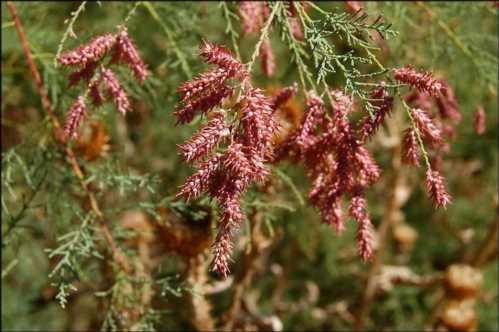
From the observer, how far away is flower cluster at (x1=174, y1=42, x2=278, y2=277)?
3.05ft

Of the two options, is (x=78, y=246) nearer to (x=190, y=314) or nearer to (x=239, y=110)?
(x=190, y=314)

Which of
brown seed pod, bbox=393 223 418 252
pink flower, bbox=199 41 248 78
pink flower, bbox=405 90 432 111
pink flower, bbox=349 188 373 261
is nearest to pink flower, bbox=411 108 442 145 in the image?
pink flower, bbox=349 188 373 261

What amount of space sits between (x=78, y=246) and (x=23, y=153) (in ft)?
1.60

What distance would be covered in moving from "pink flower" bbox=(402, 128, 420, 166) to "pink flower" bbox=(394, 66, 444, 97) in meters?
0.07

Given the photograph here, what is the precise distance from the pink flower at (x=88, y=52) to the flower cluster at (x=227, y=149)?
26 cm

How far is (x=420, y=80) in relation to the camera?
102 cm

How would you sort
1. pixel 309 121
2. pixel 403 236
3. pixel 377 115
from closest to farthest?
1. pixel 377 115
2. pixel 309 121
3. pixel 403 236

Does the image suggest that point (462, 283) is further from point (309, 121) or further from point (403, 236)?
point (309, 121)

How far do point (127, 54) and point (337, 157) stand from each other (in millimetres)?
429

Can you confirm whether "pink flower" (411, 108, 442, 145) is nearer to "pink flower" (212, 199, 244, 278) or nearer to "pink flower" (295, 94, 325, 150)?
"pink flower" (295, 94, 325, 150)

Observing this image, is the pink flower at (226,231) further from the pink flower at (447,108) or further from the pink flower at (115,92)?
the pink flower at (447,108)

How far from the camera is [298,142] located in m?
1.16

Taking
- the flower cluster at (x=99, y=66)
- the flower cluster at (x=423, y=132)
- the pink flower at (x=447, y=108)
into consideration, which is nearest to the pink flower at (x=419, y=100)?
the pink flower at (x=447, y=108)

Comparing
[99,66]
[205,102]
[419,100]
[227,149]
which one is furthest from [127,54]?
[419,100]
